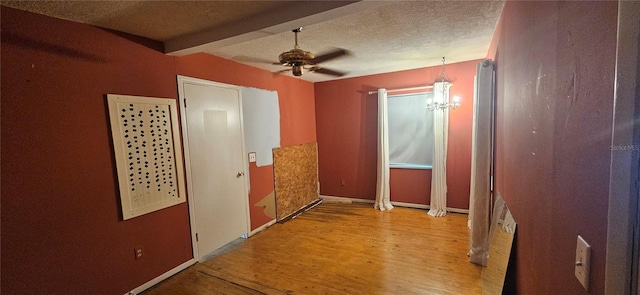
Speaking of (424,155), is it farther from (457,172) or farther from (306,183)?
(306,183)

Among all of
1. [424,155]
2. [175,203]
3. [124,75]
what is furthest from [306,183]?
[124,75]

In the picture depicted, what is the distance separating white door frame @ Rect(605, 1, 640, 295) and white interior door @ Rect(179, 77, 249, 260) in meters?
3.07

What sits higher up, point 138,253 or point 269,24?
point 269,24

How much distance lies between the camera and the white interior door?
2857 mm

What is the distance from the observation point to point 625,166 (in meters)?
0.50

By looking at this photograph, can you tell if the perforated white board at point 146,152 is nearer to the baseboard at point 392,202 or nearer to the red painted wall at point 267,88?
the red painted wall at point 267,88

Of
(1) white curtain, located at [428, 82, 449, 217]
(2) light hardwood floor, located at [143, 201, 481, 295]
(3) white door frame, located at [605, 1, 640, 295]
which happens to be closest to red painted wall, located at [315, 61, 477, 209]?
(1) white curtain, located at [428, 82, 449, 217]

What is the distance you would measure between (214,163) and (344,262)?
A: 193 cm

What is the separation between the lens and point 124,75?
2.27 m

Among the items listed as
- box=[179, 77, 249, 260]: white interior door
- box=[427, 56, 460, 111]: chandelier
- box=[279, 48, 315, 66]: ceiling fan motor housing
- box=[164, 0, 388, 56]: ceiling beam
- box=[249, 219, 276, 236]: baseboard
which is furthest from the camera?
box=[427, 56, 460, 111]: chandelier

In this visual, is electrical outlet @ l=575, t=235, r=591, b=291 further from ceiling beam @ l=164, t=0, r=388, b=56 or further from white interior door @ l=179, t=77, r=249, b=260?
white interior door @ l=179, t=77, r=249, b=260


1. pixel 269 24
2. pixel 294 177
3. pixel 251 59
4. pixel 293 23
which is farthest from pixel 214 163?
pixel 293 23

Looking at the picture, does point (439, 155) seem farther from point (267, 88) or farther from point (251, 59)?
point (251, 59)

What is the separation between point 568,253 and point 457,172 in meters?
3.65
